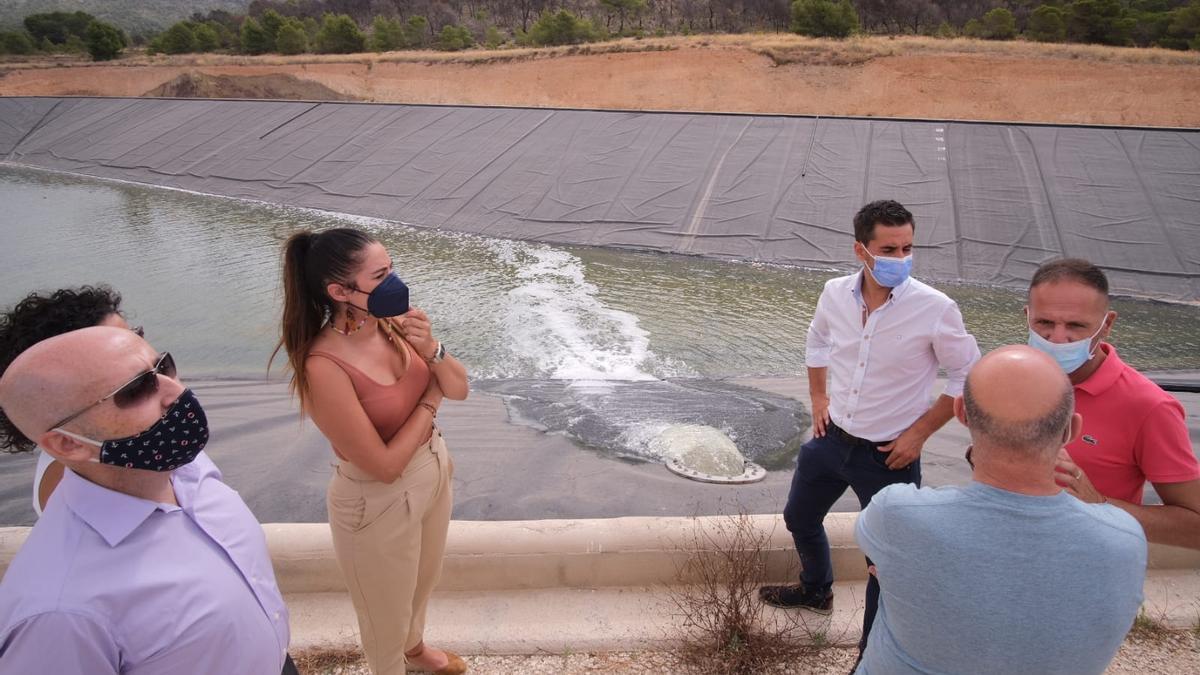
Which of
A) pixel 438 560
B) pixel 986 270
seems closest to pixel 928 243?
pixel 986 270

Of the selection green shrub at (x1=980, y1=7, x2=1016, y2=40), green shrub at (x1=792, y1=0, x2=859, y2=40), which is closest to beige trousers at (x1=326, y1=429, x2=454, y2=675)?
green shrub at (x1=792, y1=0, x2=859, y2=40)

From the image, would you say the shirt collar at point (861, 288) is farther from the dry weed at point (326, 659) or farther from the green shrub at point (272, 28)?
the green shrub at point (272, 28)

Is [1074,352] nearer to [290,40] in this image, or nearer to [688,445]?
[688,445]

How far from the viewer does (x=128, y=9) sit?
248 feet

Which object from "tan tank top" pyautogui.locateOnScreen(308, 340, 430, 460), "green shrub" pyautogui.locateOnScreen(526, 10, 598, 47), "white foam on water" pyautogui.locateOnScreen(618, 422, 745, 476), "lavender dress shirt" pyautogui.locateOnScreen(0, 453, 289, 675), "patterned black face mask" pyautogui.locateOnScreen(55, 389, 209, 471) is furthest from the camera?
"green shrub" pyautogui.locateOnScreen(526, 10, 598, 47)

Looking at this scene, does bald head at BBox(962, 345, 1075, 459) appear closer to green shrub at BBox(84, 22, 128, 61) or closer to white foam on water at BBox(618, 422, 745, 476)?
white foam on water at BBox(618, 422, 745, 476)

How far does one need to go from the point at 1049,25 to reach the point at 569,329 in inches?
1079

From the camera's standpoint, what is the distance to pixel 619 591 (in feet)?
9.29

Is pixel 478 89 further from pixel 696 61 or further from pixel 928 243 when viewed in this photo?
pixel 928 243

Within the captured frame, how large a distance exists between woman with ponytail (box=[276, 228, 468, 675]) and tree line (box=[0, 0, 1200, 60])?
97.1 feet

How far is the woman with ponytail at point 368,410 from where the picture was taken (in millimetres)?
2033

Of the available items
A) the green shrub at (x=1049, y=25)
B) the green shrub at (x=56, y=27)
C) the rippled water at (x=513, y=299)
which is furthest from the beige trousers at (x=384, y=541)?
the green shrub at (x=56, y=27)

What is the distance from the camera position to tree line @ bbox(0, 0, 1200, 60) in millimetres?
25594

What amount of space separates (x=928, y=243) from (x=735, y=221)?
259 centimetres
